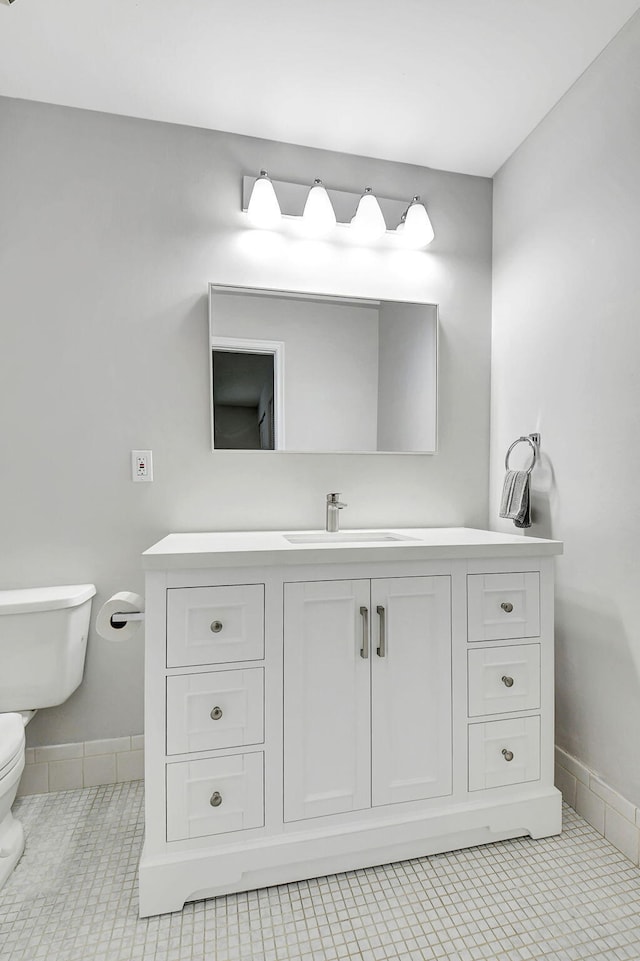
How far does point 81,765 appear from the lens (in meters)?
1.85

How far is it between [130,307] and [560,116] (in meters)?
1.64

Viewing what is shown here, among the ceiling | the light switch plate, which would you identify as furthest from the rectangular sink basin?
the ceiling

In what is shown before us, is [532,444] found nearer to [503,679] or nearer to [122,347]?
[503,679]

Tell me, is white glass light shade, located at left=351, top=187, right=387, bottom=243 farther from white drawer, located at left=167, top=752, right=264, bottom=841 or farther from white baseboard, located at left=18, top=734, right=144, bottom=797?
white baseboard, located at left=18, top=734, right=144, bottom=797

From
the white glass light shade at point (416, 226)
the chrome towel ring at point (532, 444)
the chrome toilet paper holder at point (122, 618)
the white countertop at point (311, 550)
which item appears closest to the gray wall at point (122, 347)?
the white glass light shade at point (416, 226)

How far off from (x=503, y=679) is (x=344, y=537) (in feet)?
2.28

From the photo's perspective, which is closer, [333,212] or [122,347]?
[122,347]

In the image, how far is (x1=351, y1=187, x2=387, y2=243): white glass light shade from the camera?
2.01 m

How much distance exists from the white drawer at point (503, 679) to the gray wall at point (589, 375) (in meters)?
0.24

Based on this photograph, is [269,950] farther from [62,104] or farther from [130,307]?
[62,104]

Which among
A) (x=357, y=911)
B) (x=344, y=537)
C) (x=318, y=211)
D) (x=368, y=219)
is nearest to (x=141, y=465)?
(x=344, y=537)

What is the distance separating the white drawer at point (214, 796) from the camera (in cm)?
135

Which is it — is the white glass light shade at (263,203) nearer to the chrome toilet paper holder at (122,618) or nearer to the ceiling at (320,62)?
the ceiling at (320,62)

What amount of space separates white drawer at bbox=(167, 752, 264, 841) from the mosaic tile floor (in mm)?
188
